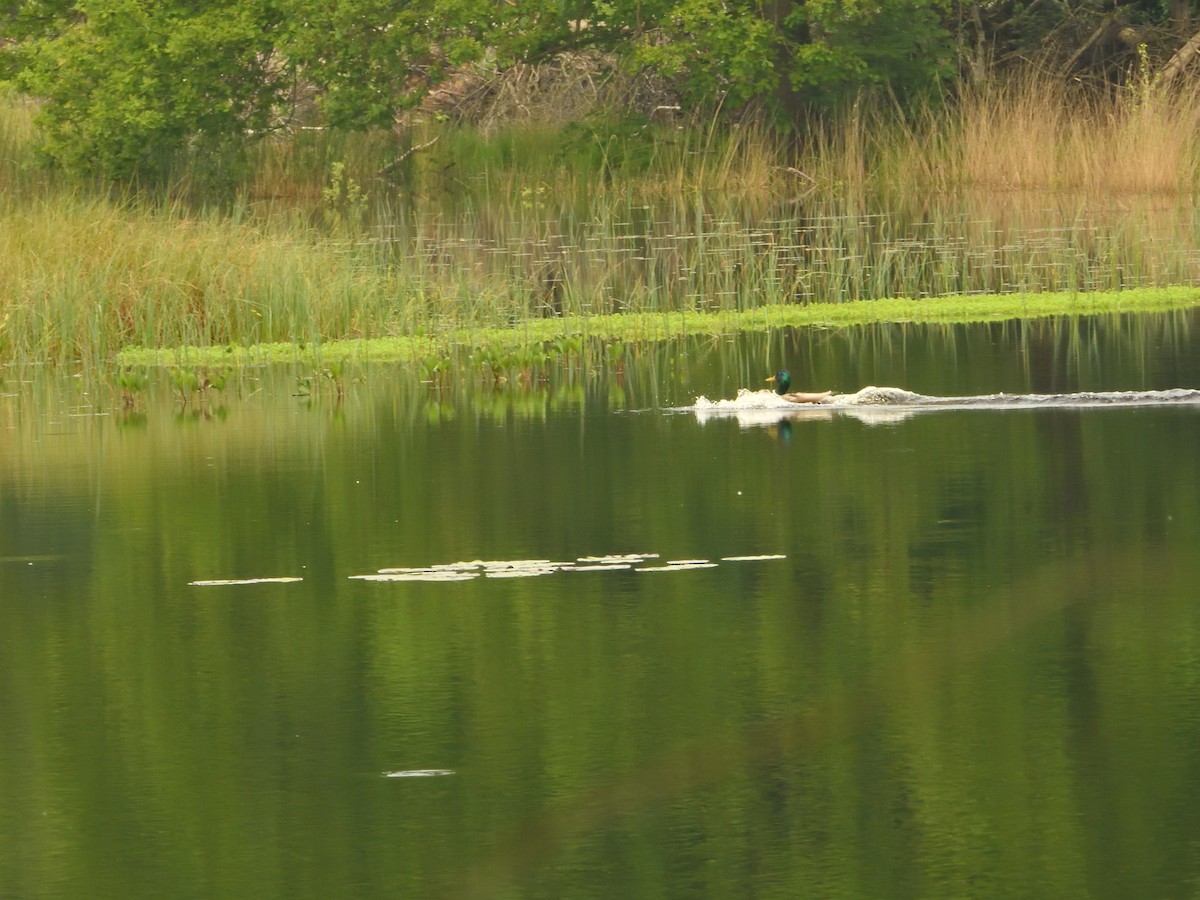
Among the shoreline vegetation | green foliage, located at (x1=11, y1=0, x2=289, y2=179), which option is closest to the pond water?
the shoreline vegetation

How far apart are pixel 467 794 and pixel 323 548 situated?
148 inches

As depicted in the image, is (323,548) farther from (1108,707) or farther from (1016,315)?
(1016,315)

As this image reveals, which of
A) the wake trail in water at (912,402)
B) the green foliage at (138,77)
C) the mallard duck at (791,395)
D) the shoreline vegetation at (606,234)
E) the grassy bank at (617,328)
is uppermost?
the green foliage at (138,77)

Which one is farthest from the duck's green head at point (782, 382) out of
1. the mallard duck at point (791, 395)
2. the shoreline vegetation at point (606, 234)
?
the shoreline vegetation at point (606, 234)

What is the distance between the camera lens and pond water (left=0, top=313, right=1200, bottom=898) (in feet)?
18.1

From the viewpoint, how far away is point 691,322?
17.9m

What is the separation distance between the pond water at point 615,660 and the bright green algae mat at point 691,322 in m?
3.74

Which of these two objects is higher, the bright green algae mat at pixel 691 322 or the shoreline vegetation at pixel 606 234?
the shoreline vegetation at pixel 606 234

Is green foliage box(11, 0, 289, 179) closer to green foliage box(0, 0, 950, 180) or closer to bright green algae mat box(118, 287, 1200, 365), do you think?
green foliage box(0, 0, 950, 180)

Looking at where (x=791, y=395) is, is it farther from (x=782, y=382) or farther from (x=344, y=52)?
(x=344, y=52)

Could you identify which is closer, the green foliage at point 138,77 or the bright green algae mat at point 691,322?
the bright green algae mat at point 691,322

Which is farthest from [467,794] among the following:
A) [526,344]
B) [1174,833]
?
[526,344]

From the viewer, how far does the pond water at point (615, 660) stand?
5.52 m

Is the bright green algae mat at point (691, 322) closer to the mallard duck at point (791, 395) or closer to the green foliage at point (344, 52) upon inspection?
the mallard duck at point (791, 395)
